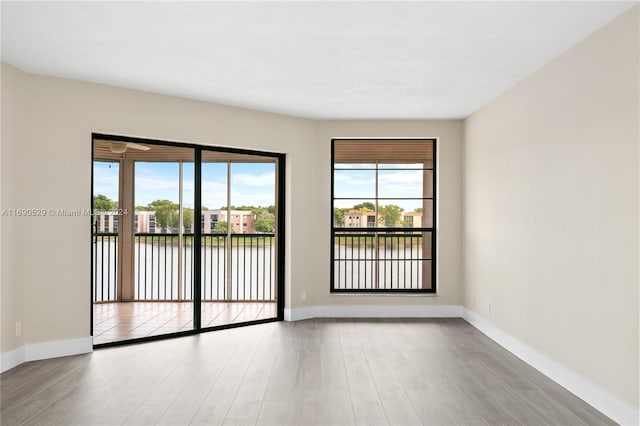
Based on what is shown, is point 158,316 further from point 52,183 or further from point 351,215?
point 351,215

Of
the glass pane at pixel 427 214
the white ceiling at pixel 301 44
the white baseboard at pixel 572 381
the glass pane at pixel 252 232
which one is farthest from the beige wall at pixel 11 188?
the glass pane at pixel 427 214

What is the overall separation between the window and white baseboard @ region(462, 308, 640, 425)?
1.67m

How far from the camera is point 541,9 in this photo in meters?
3.16

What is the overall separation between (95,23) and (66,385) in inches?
108

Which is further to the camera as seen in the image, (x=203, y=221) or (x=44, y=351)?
(x=203, y=221)

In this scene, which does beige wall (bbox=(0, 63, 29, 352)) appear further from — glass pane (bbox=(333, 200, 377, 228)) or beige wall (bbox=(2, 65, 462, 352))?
glass pane (bbox=(333, 200, 377, 228))

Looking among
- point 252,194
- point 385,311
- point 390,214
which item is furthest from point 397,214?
point 252,194

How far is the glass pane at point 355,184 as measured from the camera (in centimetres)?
697

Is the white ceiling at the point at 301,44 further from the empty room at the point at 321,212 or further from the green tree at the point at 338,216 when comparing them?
the green tree at the point at 338,216

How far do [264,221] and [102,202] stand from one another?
213cm

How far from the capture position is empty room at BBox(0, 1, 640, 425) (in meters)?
3.34

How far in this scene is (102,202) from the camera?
5.60 metres

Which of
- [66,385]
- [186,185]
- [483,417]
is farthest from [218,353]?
[483,417]

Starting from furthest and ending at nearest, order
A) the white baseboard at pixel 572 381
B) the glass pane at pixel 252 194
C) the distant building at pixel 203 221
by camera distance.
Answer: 1. the glass pane at pixel 252 194
2. the distant building at pixel 203 221
3. the white baseboard at pixel 572 381
